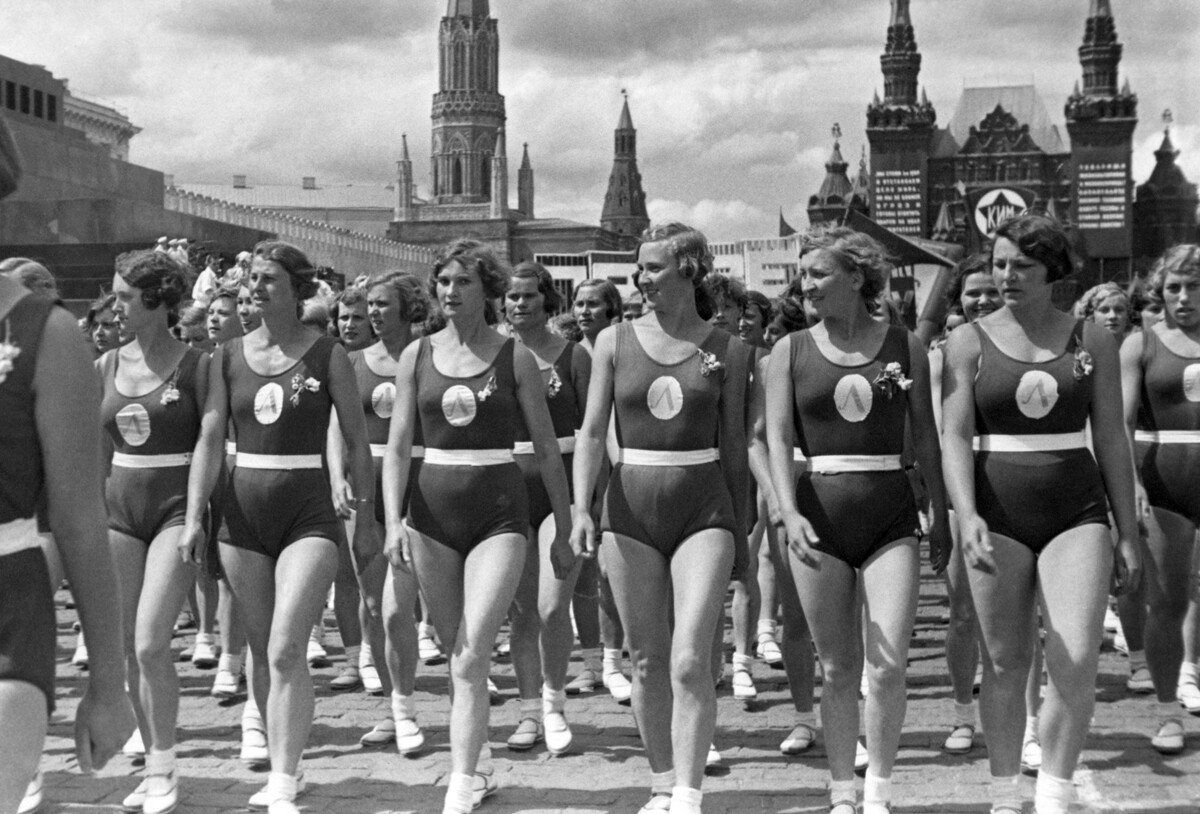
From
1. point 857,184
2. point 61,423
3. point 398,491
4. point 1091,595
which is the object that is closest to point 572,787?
point 398,491

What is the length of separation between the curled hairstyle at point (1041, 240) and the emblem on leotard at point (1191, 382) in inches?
81.1

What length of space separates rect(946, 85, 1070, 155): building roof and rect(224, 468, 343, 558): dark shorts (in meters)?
136

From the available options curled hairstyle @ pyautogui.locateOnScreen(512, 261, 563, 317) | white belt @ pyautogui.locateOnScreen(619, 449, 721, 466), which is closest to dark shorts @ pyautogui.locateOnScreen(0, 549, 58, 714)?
white belt @ pyautogui.locateOnScreen(619, 449, 721, 466)

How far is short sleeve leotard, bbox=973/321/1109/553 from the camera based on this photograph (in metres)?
5.73

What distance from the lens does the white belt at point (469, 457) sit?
654 centimetres

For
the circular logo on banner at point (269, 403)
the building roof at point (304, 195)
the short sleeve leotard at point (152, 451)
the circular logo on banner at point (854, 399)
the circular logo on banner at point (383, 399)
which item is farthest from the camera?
the building roof at point (304, 195)

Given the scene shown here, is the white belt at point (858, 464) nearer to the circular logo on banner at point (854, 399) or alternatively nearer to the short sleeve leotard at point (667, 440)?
the circular logo on banner at point (854, 399)

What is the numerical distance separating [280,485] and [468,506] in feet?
2.44

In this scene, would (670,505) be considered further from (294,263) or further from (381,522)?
(381,522)

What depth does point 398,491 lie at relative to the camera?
652 centimetres

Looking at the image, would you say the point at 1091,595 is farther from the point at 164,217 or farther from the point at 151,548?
the point at 164,217

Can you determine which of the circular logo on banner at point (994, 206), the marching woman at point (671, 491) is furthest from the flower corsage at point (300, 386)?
the circular logo on banner at point (994, 206)

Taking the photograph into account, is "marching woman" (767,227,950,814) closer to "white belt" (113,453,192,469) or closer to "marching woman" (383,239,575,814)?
"marching woman" (383,239,575,814)

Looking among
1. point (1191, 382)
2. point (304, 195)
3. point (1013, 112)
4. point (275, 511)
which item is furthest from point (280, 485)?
point (304, 195)
